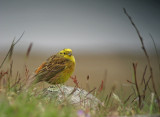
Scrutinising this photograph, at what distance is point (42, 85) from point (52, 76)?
906 mm

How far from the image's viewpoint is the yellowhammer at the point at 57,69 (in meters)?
5.33

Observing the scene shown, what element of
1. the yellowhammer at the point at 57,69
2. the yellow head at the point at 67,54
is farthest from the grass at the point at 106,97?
the yellow head at the point at 67,54

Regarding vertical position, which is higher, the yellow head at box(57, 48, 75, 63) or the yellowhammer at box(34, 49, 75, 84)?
the yellow head at box(57, 48, 75, 63)

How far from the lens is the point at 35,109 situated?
2807 mm

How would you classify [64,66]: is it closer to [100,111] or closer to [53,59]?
[53,59]

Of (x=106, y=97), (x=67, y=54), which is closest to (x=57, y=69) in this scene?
(x=67, y=54)

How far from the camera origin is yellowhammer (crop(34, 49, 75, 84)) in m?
5.33

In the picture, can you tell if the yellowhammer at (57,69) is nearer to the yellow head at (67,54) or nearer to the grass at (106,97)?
the yellow head at (67,54)

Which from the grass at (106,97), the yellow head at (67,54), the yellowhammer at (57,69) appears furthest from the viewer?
the yellow head at (67,54)

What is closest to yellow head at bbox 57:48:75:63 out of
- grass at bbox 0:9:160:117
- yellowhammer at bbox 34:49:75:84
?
yellowhammer at bbox 34:49:75:84

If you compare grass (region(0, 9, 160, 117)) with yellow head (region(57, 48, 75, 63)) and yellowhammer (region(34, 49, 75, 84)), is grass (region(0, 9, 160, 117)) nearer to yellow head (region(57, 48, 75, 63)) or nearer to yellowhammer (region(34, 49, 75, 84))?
yellowhammer (region(34, 49, 75, 84))

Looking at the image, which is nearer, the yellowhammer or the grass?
the grass

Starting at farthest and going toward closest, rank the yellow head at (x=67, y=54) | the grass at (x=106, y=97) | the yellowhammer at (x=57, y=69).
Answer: the yellow head at (x=67, y=54) < the yellowhammer at (x=57, y=69) < the grass at (x=106, y=97)

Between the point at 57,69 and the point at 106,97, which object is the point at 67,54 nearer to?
the point at 57,69
